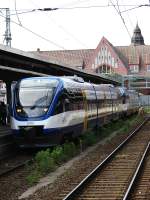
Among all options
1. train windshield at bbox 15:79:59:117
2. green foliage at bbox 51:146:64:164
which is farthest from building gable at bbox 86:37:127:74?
green foliage at bbox 51:146:64:164

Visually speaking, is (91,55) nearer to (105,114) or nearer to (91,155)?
(105,114)

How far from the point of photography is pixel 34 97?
2006 centimetres

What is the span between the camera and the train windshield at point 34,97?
1981cm

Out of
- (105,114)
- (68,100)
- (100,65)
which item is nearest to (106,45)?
(100,65)

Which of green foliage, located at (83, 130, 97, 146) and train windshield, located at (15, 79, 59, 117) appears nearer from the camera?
train windshield, located at (15, 79, 59, 117)

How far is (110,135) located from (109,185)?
17.8 metres

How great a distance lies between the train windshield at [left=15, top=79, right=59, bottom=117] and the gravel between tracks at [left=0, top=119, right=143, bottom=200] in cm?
215

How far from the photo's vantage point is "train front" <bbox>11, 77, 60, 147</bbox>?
64.3 ft

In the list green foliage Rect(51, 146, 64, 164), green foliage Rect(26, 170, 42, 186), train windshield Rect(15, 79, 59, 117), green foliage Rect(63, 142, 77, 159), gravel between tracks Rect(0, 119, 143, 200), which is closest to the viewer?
gravel between tracks Rect(0, 119, 143, 200)

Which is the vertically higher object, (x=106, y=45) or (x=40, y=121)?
(x=106, y=45)

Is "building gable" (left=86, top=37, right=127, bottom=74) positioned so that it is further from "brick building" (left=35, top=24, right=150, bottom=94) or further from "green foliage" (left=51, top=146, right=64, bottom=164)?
"green foliage" (left=51, top=146, right=64, bottom=164)

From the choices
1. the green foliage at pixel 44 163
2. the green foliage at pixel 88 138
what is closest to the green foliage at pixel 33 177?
the green foliage at pixel 44 163

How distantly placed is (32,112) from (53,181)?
17.1ft

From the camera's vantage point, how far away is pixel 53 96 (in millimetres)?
20031
